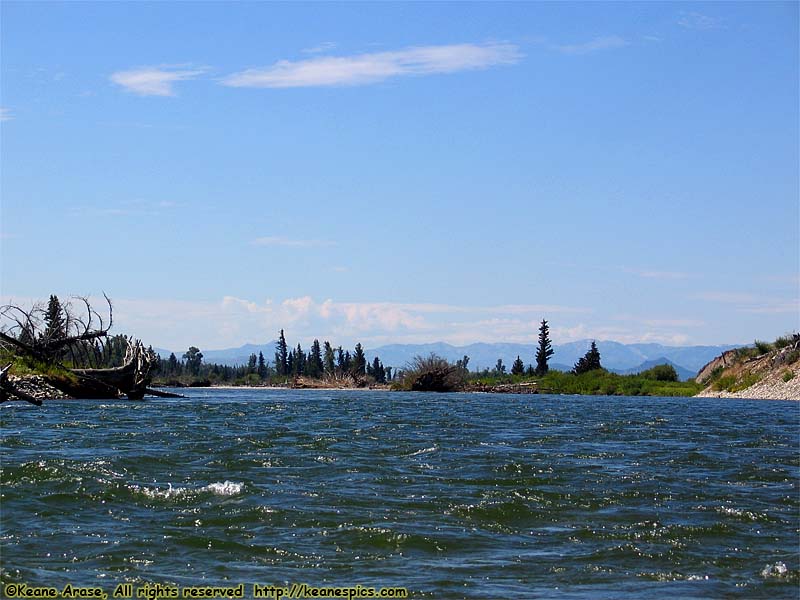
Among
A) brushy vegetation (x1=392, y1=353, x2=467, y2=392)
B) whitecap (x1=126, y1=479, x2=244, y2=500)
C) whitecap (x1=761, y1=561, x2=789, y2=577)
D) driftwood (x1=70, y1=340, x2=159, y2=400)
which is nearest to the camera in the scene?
whitecap (x1=761, y1=561, x2=789, y2=577)

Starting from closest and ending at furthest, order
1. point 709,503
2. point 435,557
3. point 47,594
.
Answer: point 47,594 → point 435,557 → point 709,503

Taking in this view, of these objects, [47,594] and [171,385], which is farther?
[171,385]

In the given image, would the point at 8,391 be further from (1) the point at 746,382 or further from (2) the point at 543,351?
(2) the point at 543,351

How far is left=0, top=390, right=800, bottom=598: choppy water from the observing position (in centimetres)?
1066

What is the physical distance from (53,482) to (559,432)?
51.3 feet

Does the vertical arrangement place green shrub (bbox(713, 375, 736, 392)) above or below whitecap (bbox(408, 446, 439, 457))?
above

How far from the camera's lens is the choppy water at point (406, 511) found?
420 inches

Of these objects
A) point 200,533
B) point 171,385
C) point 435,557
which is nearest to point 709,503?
point 435,557

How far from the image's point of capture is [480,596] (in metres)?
9.75

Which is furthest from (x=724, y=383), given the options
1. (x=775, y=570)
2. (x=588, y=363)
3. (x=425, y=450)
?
(x=775, y=570)

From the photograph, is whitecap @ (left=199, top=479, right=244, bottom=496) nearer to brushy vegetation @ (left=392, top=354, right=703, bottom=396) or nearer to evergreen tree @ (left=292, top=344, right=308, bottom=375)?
brushy vegetation @ (left=392, top=354, right=703, bottom=396)

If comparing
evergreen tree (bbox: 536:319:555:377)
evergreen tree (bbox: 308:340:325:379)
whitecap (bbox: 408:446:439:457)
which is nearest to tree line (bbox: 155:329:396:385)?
evergreen tree (bbox: 308:340:325:379)

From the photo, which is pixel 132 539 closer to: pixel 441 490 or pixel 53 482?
pixel 53 482

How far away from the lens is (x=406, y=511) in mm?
14039
